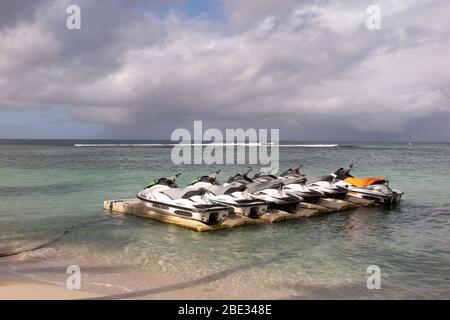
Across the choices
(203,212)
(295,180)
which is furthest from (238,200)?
(295,180)

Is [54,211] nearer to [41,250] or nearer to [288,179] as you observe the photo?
[41,250]

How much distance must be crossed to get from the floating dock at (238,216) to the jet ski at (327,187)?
290 millimetres

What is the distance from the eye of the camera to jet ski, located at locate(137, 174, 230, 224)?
544 inches

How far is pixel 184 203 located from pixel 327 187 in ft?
25.2

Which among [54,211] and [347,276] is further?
[54,211]

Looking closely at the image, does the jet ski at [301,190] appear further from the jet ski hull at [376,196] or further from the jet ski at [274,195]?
the jet ski hull at [376,196]

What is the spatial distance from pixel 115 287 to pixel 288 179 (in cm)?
1149

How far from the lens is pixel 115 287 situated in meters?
8.28

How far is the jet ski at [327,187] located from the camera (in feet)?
61.1

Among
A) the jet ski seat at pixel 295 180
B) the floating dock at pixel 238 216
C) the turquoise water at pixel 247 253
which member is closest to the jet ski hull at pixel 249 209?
the floating dock at pixel 238 216

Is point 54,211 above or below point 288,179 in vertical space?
below

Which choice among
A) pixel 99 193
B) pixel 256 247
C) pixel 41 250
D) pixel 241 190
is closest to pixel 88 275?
pixel 41 250

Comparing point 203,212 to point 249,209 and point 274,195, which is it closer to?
point 249,209
